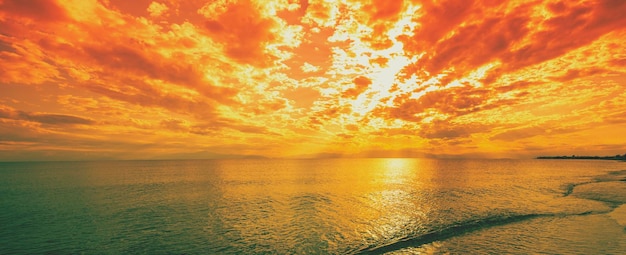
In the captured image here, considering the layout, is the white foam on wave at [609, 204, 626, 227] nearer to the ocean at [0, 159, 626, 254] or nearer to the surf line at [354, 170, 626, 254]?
the ocean at [0, 159, 626, 254]

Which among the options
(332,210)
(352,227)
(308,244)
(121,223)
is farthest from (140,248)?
(332,210)

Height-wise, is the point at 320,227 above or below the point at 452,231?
below

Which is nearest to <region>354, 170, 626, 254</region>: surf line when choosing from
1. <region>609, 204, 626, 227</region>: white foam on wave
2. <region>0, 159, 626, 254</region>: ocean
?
<region>0, 159, 626, 254</region>: ocean

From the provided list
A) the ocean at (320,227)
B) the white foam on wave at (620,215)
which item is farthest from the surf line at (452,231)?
the white foam on wave at (620,215)

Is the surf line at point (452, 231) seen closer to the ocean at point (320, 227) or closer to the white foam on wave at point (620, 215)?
the ocean at point (320, 227)

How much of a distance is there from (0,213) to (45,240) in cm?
2207

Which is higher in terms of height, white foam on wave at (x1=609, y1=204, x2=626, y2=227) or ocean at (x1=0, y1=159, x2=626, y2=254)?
white foam on wave at (x1=609, y1=204, x2=626, y2=227)

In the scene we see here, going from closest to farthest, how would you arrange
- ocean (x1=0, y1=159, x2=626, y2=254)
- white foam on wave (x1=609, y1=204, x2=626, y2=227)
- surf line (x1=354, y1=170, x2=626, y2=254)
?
1. surf line (x1=354, y1=170, x2=626, y2=254)
2. ocean (x1=0, y1=159, x2=626, y2=254)
3. white foam on wave (x1=609, y1=204, x2=626, y2=227)

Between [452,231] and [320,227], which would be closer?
[452,231]

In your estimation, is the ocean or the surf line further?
the ocean

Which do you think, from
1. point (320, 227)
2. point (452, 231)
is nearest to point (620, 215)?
point (452, 231)

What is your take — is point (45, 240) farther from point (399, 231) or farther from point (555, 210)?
point (555, 210)

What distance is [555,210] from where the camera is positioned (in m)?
35.3

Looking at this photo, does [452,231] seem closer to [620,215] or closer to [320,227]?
[320,227]
